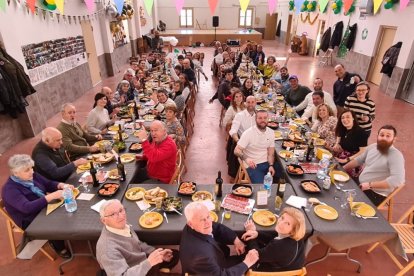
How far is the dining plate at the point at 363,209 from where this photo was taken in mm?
2559

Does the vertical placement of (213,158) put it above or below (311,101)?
below

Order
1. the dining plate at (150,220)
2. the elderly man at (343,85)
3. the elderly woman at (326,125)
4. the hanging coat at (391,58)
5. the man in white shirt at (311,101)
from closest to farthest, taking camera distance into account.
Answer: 1. the dining plate at (150,220)
2. the elderly woman at (326,125)
3. the man in white shirt at (311,101)
4. the elderly man at (343,85)
5. the hanging coat at (391,58)

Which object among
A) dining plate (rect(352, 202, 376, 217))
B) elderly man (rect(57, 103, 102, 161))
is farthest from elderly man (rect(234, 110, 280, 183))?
elderly man (rect(57, 103, 102, 161))

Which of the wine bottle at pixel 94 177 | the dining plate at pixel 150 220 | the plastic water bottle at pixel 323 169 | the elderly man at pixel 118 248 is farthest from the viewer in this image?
the plastic water bottle at pixel 323 169

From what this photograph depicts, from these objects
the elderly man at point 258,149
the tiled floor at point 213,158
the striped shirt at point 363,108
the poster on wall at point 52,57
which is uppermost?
the poster on wall at point 52,57

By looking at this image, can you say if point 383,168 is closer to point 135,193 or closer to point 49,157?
point 135,193

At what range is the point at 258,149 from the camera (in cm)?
388

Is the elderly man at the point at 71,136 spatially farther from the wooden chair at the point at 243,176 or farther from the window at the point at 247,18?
the window at the point at 247,18

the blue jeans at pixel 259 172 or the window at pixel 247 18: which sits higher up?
the window at pixel 247 18

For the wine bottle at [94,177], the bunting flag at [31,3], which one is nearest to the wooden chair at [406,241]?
the wine bottle at [94,177]

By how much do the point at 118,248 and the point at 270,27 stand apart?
25498 mm

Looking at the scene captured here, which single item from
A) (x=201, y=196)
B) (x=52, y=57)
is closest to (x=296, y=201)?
(x=201, y=196)

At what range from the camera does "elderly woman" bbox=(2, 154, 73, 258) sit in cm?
257

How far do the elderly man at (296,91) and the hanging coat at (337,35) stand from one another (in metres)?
8.87
